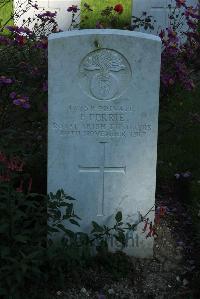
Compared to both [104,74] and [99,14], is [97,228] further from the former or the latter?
[99,14]

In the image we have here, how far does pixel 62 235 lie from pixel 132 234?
42 cm

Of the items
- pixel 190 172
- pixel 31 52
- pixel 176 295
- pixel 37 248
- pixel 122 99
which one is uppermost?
pixel 31 52

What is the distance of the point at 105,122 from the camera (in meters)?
3.83

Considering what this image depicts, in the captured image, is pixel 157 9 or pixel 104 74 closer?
pixel 104 74

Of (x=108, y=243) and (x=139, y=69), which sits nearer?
(x=139, y=69)

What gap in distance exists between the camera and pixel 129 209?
3.98 m

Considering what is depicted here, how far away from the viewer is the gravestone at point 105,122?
12.1 ft

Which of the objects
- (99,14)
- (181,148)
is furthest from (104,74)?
(99,14)

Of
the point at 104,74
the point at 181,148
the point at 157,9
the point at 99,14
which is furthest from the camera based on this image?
the point at 99,14

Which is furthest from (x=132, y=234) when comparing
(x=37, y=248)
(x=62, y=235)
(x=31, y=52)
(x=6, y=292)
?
(x=31, y=52)

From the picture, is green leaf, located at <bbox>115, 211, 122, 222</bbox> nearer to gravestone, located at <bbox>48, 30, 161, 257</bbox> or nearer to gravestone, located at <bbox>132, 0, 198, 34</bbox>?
gravestone, located at <bbox>48, 30, 161, 257</bbox>

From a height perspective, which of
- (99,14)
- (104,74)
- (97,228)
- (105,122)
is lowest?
(97,228)

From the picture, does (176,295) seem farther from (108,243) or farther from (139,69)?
(139,69)

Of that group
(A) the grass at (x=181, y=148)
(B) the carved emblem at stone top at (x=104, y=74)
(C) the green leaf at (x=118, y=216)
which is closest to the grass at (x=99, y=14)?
(A) the grass at (x=181, y=148)
